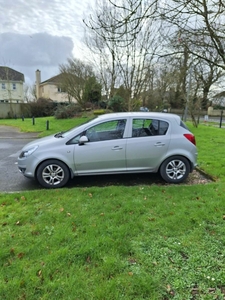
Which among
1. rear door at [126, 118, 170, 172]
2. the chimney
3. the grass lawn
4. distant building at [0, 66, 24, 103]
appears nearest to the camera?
the grass lawn

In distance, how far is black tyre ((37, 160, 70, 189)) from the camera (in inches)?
182

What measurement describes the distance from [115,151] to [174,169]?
1472 mm

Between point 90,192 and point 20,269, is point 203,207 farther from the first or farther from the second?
point 20,269

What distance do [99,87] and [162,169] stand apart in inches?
753

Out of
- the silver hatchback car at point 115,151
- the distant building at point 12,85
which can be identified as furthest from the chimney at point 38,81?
the silver hatchback car at point 115,151

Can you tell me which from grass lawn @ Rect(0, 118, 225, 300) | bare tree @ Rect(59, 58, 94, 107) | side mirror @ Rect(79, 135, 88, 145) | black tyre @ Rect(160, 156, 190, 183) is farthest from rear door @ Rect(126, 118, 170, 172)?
bare tree @ Rect(59, 58, 94, 107)

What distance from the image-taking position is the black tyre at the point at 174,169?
16.2ft

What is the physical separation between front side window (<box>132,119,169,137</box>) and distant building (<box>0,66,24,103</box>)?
3640cm

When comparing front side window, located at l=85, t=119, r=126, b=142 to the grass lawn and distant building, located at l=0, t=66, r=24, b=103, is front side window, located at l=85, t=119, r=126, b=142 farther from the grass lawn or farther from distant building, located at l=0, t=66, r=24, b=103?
distant building, located at l=0, t=66, r=24, b=103

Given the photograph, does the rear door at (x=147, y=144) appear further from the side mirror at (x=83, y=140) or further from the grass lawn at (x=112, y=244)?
the side mirror at (x=83, y=140)

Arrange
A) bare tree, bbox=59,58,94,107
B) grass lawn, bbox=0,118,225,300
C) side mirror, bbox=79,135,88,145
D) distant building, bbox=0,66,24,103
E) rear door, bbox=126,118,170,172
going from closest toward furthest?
grass lawn, bbox=0,118,225,300 → side mirror, bbox=79,135,88,145 → rear door, bbox=126,118,170,172 → bare tree, bbox=59,58,94,107 → distant building, bbox=0,66,24,103

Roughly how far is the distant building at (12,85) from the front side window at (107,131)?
118 feet

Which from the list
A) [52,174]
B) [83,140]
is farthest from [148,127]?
[52,174]

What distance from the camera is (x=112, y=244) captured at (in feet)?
8.95
